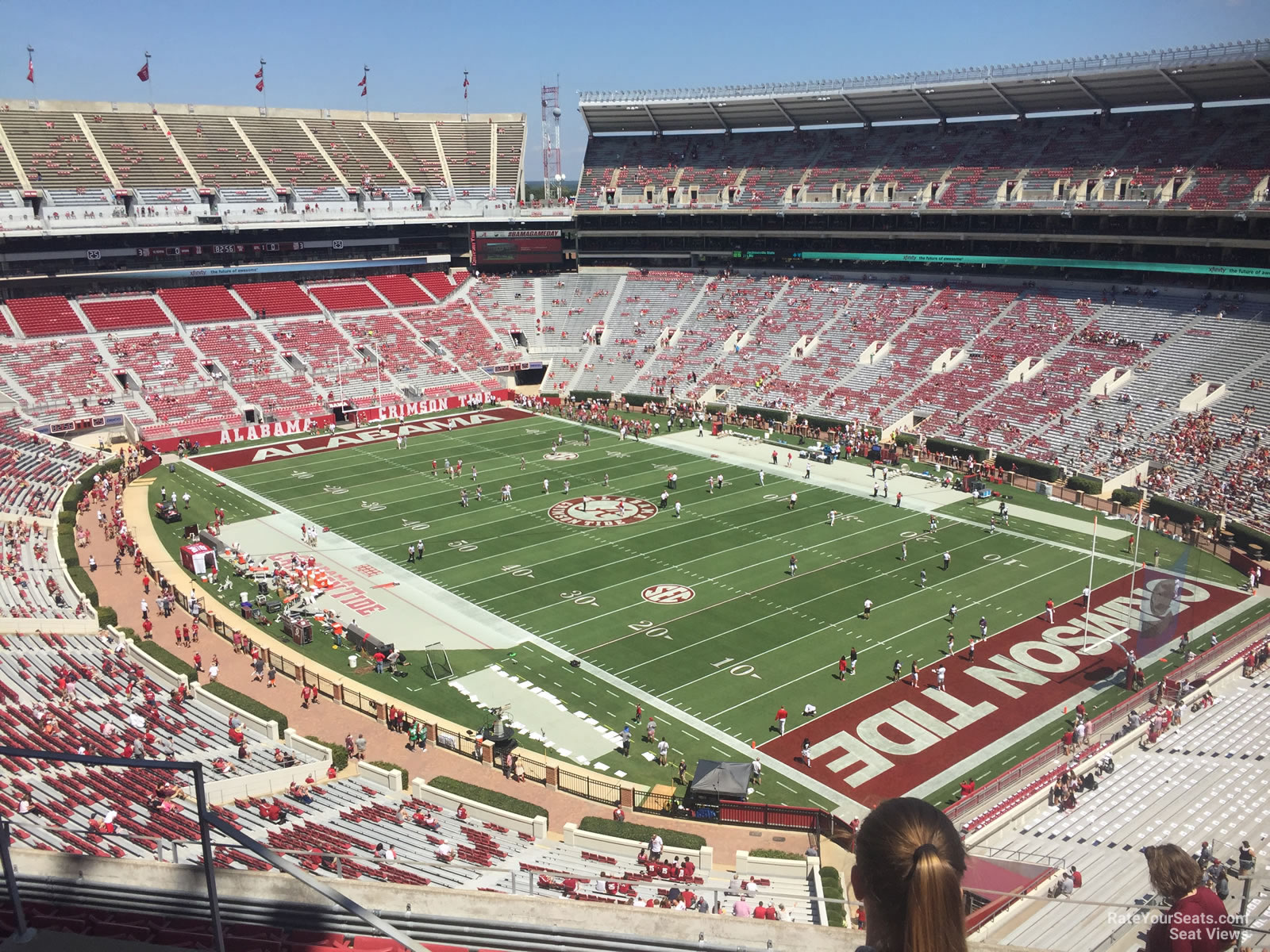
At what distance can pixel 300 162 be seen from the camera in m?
72.1

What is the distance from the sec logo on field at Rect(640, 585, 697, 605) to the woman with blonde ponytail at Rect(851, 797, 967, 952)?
90.0 feet

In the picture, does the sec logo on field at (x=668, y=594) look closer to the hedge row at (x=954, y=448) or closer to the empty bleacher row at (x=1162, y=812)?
the empty bleacher row at (x=1162, y=812)

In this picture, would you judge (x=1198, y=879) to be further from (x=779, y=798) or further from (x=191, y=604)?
(x=191, y=604)

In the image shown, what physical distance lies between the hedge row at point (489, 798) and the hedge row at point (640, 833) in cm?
26

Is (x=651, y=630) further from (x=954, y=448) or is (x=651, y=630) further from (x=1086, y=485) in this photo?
(x=954, y=448)

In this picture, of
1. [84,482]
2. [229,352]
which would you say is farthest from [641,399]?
[84,482]

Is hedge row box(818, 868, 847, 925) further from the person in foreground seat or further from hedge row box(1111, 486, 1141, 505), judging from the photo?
hedge row box(1111, 486, 1141, 505)

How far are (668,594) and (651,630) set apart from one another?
2.75 m

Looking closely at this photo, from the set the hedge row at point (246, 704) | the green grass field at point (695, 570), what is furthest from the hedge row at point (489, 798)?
the hedge row at point (246, 704)

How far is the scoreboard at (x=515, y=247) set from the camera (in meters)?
74.6

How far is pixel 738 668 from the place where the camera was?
26.2 meters

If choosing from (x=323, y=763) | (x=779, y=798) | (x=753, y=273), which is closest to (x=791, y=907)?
(x=779, y=798)

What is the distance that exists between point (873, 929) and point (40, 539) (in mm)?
36844

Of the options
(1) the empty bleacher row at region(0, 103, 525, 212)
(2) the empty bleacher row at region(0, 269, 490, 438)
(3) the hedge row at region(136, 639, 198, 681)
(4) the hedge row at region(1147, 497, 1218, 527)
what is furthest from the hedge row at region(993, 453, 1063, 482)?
(1) the empty bleacher row at region(0, 103, 525, 212)
